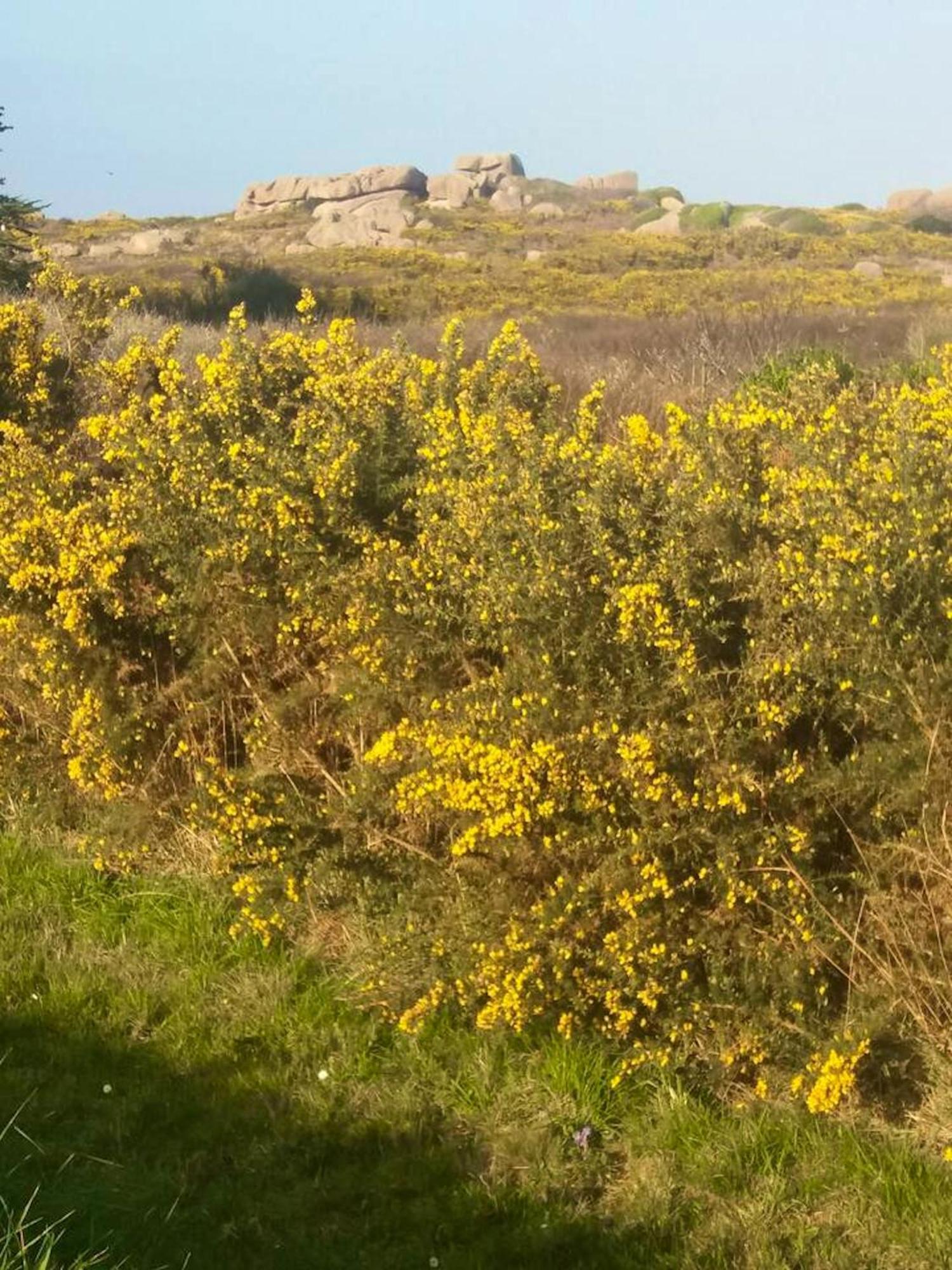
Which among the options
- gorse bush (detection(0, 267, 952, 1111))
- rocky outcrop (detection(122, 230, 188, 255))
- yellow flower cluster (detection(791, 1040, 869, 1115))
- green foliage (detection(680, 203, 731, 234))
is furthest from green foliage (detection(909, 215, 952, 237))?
yellow flower cluster (detection(791, 1040, 869, 1115))

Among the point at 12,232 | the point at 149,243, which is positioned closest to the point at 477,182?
the point at 149,243

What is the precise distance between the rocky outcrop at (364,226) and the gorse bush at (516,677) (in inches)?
1592

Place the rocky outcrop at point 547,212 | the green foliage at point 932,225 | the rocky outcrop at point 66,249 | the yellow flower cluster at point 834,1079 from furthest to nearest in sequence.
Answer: the rocky outcrop at point 547,212 → the green foliage at point 932,225 → the rocky outcrop at point 66,249 → the yellow flower cluster at point 834,1079

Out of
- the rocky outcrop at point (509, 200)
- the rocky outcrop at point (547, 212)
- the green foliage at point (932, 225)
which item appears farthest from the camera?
the rocky outcrop at point (509, 200)

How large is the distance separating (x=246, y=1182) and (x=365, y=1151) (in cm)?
37

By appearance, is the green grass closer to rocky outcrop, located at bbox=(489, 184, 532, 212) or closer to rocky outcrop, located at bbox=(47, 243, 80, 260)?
rocky outcrop, located at bbox=(47, 243, 80, 260)

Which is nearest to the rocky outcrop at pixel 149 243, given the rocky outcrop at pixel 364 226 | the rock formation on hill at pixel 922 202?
the rocky outcrop at pixel 364 226

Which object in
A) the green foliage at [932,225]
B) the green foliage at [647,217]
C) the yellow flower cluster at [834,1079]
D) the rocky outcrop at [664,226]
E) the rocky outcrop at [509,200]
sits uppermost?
the rocky outcrop at [509,200]

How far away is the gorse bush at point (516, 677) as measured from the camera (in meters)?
4.46

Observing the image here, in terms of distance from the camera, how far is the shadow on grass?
3928 millimetres

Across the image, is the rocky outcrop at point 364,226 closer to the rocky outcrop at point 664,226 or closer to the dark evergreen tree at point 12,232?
the rocky outcrop at point 664,226

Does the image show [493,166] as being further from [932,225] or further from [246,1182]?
[246,1182]

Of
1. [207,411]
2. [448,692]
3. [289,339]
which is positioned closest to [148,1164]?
[448,692]

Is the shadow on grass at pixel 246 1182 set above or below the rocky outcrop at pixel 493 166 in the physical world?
below
